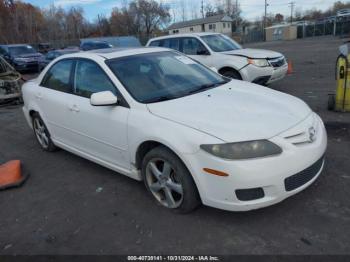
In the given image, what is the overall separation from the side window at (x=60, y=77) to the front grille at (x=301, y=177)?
302 centimetres

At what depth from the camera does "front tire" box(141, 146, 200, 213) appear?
311 centimetres

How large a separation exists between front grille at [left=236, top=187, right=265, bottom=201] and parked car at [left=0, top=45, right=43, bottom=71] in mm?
19516

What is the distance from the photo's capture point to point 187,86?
156 inches

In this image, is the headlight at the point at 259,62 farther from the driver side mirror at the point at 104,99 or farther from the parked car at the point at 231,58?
the driver side mirror at the point at 104,99

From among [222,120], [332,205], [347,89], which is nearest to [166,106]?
[222,120]

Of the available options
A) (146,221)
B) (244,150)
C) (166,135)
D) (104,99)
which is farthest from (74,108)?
(244,150)

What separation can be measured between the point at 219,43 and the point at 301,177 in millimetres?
6859

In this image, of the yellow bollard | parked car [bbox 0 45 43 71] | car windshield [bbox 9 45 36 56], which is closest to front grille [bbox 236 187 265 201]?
the yellow bollard

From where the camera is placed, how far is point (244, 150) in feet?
9.21

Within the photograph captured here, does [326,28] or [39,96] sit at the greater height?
[326,28]

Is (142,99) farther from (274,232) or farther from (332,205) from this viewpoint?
(332,205)

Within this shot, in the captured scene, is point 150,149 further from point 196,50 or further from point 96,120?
point 196,50

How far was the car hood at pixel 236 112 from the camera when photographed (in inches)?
115

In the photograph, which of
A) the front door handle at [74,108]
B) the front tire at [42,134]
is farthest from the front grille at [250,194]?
the front tire at [42,134]
